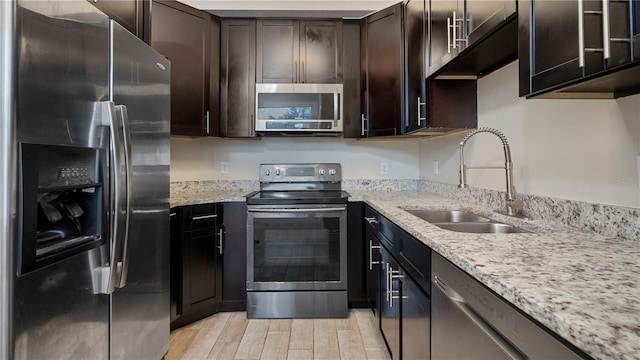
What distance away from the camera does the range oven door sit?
94.8 inches

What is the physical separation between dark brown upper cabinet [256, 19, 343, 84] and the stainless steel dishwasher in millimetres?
2007

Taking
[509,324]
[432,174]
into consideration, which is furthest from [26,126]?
[432,174]

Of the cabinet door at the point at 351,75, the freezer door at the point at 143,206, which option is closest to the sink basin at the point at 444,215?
the cabinet door at the point at 351,75

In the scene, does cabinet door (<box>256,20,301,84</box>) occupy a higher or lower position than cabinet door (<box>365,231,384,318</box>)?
higher

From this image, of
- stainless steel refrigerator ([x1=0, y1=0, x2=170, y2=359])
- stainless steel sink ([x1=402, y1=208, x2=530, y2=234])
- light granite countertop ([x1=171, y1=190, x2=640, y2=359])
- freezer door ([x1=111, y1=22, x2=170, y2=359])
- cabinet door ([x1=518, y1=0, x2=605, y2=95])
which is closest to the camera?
light granite countertop ([x1=171, y1=190, x2=640, y2=359])

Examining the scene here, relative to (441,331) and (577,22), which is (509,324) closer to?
(441,331)

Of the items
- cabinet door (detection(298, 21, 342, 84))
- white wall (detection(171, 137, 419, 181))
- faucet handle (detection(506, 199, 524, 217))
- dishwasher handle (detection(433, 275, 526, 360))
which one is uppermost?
cabinet door (detection(298, 21, 342, 84))

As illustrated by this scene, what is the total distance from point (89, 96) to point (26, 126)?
0.91 ft

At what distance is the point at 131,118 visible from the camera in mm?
1376

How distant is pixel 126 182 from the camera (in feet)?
4.25

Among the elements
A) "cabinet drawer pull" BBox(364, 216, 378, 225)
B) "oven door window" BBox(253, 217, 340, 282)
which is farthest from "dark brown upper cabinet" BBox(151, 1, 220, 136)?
"cabinet drawer pull" BBox(364, 216, 378, 225)

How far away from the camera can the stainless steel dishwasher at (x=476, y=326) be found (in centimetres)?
62

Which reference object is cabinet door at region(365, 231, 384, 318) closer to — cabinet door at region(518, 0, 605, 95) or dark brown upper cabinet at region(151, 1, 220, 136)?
cabinet door at region(518, 0, 605, 95)

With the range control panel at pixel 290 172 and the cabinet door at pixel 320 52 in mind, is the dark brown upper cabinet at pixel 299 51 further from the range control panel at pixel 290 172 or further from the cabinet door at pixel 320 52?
the range control panel at pixel 290 172
